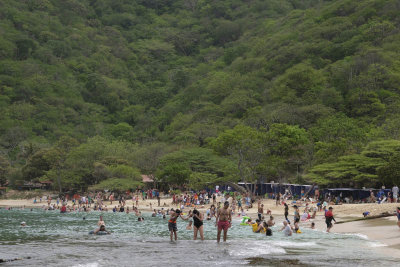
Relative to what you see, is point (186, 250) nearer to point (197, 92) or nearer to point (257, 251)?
point (257, 251)

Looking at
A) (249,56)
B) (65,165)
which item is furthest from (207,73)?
(65,165)

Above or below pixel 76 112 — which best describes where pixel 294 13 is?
above

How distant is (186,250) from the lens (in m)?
17.8

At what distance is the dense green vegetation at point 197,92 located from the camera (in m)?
43.8

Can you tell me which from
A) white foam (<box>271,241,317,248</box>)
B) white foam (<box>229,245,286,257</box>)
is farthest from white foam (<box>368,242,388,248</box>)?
white foam (<box>229,245,286,257</box>)

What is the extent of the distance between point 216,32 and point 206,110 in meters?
51.6

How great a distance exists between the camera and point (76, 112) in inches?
3585

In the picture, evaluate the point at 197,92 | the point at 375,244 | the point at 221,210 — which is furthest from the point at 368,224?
the point at 197,92

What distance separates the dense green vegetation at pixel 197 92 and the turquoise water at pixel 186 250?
15671 mm

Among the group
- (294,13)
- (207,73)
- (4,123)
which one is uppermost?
(294,13)

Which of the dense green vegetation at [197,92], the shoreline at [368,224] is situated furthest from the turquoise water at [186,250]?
the dense green vegetation at [197,92]

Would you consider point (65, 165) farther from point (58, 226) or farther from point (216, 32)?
point (216, 32)

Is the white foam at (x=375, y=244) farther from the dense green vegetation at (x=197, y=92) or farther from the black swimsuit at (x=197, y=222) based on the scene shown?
the dense green vegetation at (x=197, y=92)

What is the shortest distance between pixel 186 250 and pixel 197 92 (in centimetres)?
7379
